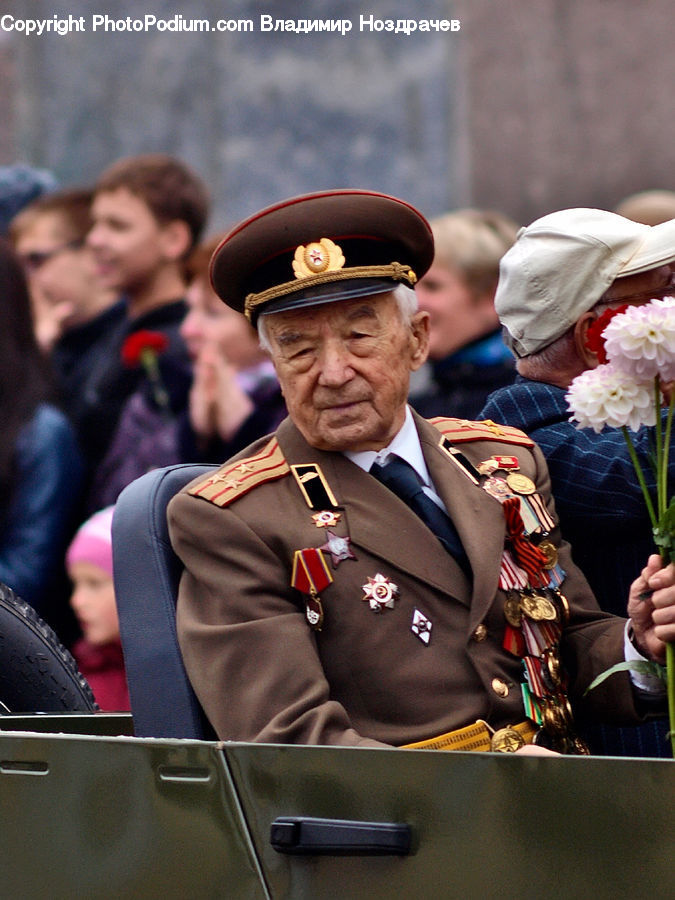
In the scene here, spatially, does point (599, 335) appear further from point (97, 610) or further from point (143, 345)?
point (143, 345)

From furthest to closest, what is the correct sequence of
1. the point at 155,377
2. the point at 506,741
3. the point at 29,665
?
the point at 155,377 → the point at 29,665 → the point at 506,741

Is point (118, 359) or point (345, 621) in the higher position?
point (345, 621)

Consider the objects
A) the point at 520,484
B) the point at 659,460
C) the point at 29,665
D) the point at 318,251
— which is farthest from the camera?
the point at 29,665

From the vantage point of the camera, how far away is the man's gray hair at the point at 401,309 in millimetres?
3205

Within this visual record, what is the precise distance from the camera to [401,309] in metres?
3.21

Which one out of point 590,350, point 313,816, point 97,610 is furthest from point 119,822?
point 97,610

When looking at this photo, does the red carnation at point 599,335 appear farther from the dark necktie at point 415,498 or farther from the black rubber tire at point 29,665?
the black rubber tire at point 29,665

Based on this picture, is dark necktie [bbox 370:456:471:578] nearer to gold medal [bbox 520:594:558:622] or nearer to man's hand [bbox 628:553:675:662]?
gold medal [bbox 520:594:558:622]

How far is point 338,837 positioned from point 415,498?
890 millimetres

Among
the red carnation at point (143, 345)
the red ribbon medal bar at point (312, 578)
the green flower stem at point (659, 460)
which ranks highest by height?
the green flower stem at point (659, 460)

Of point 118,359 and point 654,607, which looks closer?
point 654,607

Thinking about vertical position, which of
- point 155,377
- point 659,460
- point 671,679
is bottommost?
point 155,377

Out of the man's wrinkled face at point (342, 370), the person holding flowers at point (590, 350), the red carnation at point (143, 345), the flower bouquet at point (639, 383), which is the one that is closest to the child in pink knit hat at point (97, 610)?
the red carnation at point (143, 345)

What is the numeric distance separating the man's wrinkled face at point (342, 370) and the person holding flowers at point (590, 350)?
0.36 m
